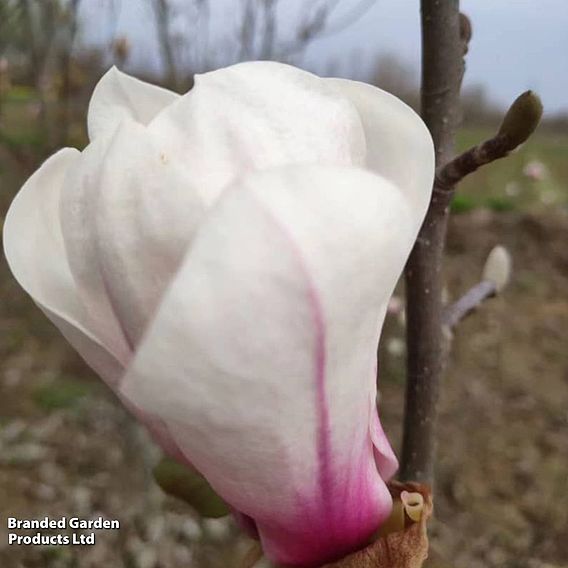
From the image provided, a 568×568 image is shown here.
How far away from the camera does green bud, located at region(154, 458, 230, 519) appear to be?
1.51 ft

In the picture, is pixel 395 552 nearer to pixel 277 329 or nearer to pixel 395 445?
pixel 277 329

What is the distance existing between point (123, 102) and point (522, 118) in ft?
0.62

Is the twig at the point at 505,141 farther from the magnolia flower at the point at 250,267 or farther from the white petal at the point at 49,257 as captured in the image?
the white petal at the point at 49,257

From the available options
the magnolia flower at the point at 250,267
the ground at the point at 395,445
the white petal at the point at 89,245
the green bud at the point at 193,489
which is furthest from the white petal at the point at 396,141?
the ground at the point at 395,445

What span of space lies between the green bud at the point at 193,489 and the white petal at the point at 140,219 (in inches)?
7.1

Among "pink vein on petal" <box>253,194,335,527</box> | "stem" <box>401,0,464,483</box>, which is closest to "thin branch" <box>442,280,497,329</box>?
"stem" <box>401,0,464,483</box>

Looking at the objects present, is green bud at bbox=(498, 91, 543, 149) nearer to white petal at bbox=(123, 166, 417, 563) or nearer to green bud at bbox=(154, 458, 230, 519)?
white petal at bbox=(123, 166, 417, 563)

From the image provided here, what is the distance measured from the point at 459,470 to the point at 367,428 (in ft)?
6.09

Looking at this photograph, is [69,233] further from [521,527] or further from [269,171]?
[521,527]

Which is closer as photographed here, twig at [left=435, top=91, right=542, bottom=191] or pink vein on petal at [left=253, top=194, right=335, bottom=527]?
pink vein on petal at [left=253, top=194, right=335, bottom=527]

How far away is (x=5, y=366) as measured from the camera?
2.59 meters

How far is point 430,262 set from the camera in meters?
0.52

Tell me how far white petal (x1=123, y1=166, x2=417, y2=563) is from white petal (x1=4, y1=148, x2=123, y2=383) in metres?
0.06

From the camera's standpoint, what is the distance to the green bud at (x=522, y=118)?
1.24 feet
